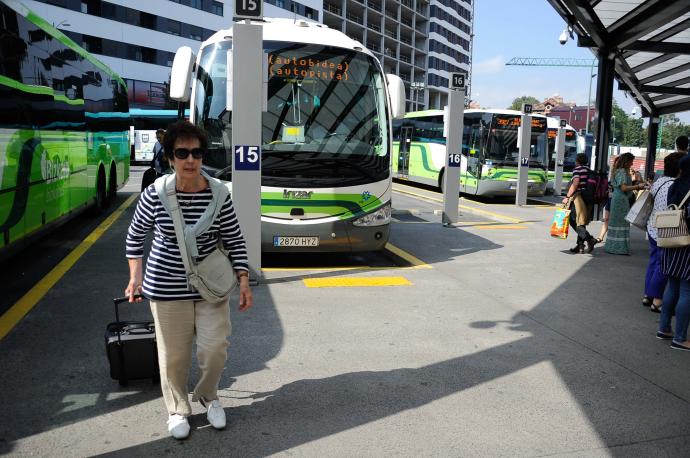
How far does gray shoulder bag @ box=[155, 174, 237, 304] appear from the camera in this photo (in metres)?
3.60

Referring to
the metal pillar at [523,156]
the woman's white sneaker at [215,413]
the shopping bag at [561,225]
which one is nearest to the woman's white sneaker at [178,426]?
the woman's white sneaker at [215,413]

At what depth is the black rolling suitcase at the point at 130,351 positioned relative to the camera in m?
4.32

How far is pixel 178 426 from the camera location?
374cm

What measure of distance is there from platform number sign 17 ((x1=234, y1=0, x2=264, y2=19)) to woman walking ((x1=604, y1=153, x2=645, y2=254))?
6262 mm

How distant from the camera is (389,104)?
9172mm

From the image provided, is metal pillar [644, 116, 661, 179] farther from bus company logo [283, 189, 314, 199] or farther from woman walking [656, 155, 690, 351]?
woman walking [656, 155, 690, 351]

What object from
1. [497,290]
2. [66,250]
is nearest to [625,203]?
[497,290]

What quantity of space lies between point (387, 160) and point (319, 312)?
3.17 metres

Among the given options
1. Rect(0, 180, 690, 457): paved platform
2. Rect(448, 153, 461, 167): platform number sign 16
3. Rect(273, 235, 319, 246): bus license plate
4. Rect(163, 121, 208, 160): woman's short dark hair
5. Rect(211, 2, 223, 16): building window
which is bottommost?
Rect(0, 180, 690, 457): paved platform

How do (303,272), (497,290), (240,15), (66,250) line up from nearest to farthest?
(240,15)
(497,290)
(303,272)
(66,250)

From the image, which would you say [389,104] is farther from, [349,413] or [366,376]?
[349,413]

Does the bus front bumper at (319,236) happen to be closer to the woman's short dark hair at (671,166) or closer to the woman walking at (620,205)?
the woman's short dark hair at (671,166)

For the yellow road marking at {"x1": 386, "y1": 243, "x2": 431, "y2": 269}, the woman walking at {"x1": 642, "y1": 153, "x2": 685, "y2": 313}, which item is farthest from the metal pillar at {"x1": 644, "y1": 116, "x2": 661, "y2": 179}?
the woman walking at {"x1": 642, "y1": 153, "x2": 685, "y2": 313}

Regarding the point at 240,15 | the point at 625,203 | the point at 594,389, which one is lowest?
the point at 594,389
